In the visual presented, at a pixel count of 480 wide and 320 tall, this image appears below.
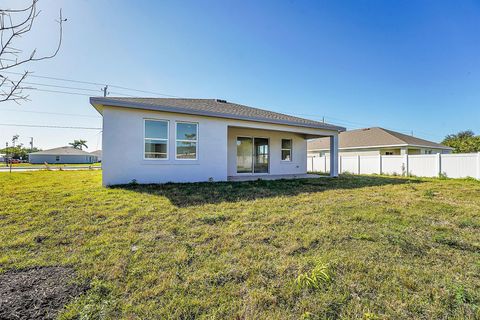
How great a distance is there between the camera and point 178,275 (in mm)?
2447

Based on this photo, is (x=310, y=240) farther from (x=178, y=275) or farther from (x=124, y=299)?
(x=124, y=299)

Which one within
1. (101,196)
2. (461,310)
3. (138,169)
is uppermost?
(138,169)

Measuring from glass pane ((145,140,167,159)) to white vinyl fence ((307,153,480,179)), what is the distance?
46.0 feet

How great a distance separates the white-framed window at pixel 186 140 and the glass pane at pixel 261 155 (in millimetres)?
4276

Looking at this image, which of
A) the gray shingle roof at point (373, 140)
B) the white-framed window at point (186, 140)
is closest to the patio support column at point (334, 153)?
the white-framed window at point (186, 140)

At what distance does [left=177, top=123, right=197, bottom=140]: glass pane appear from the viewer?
29.2 ft

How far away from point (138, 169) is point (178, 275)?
6513 millimetres

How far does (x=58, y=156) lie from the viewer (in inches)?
1784

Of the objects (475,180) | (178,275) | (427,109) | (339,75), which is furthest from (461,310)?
(427,109)

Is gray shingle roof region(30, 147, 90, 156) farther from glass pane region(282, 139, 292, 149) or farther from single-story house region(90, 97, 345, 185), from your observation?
glass pane region(282, 139, 292, 149)

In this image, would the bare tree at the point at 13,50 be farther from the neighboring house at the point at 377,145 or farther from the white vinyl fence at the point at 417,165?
the neighboring house at the point at 377,145

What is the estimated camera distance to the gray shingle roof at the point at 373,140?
20562 millimetres

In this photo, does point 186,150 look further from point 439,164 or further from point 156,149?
point 439,164

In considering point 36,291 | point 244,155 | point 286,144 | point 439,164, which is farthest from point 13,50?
point 439,164
